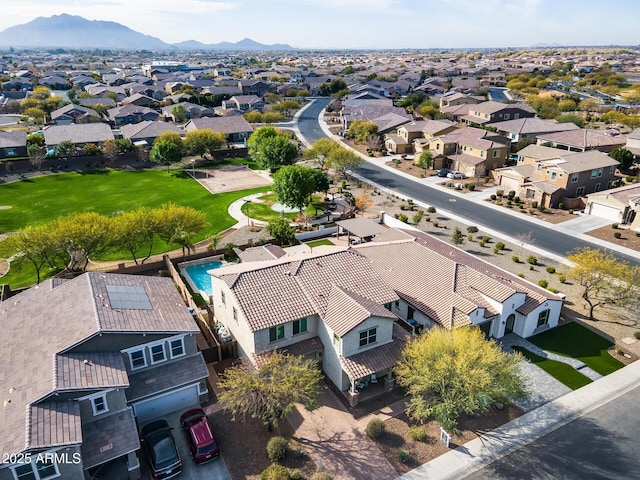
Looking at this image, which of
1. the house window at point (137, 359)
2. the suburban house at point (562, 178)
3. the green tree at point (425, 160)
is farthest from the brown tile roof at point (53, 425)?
the green tree at point (425, 160)

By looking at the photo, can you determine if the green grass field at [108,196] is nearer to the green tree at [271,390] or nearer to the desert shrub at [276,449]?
the green tree at [271,390]

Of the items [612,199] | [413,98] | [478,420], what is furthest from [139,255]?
[413,98]

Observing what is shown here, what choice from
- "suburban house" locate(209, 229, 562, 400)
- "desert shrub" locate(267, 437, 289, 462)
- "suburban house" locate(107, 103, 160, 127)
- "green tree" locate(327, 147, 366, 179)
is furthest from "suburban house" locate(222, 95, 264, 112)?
"desert shrub" locate(267, 437, 289, 462)

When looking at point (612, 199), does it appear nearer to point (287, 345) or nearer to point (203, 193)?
point (287, 345)

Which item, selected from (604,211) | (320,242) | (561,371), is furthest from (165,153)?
(604,211)

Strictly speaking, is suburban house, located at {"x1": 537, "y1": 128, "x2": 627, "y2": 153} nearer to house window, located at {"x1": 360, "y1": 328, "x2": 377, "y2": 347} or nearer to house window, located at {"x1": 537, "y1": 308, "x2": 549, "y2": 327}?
house window, located at {"x1": 537, "y1": 308, "x2": 549, "y2": 327}

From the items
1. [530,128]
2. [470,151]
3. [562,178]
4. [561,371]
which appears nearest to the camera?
[561,371]

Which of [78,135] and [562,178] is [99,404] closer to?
[562,178]
